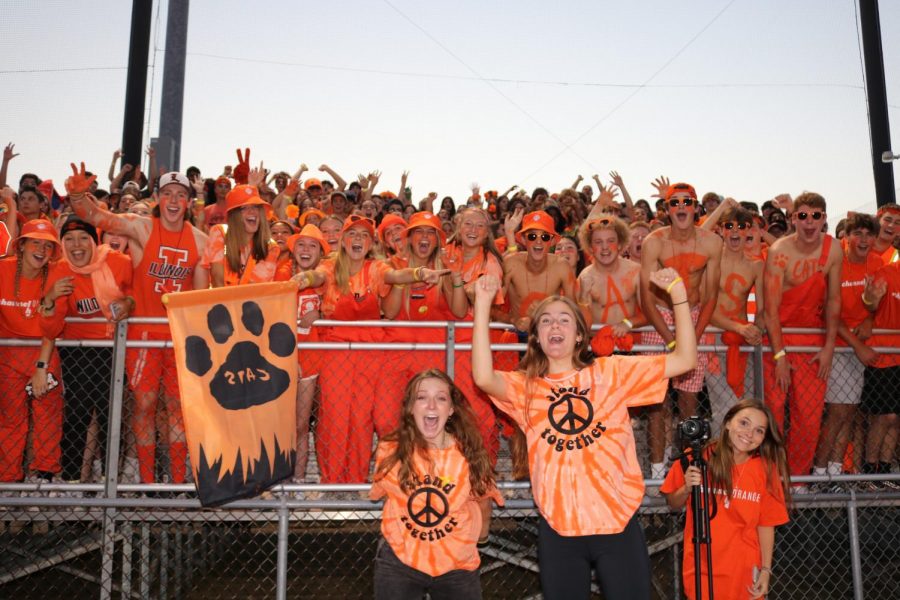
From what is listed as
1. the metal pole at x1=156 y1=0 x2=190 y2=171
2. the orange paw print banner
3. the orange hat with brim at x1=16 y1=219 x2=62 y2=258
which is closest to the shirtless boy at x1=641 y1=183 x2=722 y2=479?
the orange paw print banner

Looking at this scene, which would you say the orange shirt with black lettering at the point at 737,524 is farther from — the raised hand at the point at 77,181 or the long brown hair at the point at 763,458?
the raised hand at the point at 77,181

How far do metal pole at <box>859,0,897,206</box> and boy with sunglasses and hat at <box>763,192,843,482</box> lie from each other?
19.0ft

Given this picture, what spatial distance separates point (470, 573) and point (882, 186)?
9580 millimetres

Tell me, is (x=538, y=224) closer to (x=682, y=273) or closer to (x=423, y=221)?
(x=423, y=221)

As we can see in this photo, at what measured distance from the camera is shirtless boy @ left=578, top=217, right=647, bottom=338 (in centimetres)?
632

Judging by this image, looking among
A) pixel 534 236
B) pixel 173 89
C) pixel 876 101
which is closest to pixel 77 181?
pixel 534 236

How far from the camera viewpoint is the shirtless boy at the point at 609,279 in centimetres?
632

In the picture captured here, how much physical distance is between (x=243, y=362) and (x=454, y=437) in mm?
1540

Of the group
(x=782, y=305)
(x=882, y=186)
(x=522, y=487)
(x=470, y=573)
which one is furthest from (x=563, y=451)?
(x=882, y=186)

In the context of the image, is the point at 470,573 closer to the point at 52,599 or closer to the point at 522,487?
the point at 522,487

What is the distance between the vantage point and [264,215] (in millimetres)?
6281

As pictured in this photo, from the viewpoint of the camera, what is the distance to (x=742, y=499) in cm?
480

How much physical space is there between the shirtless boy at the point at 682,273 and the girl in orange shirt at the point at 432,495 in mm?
2174

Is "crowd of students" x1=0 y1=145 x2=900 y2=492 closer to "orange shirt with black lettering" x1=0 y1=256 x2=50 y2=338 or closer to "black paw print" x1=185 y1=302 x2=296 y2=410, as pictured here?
"orange shirt with black lettering" x1=0 y1=256 x2=50 y2=338
